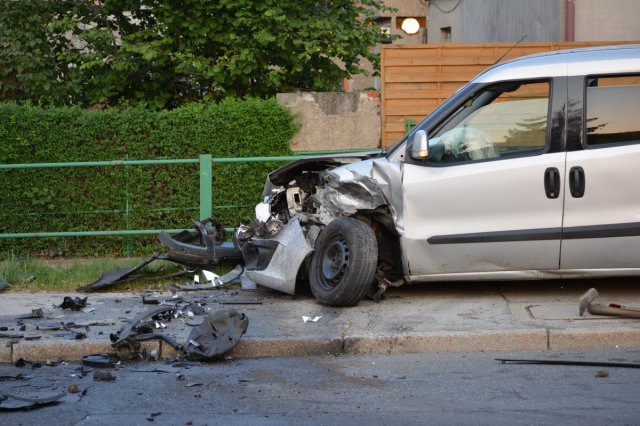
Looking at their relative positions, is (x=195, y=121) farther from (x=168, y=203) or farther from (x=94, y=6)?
(x=94, y=6)

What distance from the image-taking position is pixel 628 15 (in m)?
17.9

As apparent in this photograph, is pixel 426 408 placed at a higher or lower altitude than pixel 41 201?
lower

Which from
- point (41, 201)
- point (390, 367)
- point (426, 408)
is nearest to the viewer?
point (426, 408)

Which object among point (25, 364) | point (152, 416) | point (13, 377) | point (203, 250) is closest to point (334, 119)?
point (203, 250)

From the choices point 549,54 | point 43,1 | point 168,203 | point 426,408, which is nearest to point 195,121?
point 168,203

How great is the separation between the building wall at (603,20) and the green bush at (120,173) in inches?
294

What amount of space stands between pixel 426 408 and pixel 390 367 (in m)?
1.10

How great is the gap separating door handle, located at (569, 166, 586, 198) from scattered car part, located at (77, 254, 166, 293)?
388cm

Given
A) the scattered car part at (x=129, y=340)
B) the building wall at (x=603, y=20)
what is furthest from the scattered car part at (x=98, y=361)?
the building wall at (x=603, y=20)

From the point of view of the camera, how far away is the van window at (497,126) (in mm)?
→ 8203

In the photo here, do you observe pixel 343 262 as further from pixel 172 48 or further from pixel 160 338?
pixel 172 48

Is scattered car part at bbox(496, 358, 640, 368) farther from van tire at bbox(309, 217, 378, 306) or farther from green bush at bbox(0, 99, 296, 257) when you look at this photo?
green bush at bbox(0, 99, 296, 257)

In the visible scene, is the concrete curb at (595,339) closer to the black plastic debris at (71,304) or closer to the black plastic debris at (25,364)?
the black plastic debris at (25,364)

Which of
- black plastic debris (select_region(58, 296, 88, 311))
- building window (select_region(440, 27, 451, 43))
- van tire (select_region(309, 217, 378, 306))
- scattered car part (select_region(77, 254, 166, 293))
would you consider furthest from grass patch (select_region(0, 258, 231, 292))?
building window (select_region(440, 27, 451, 43))
